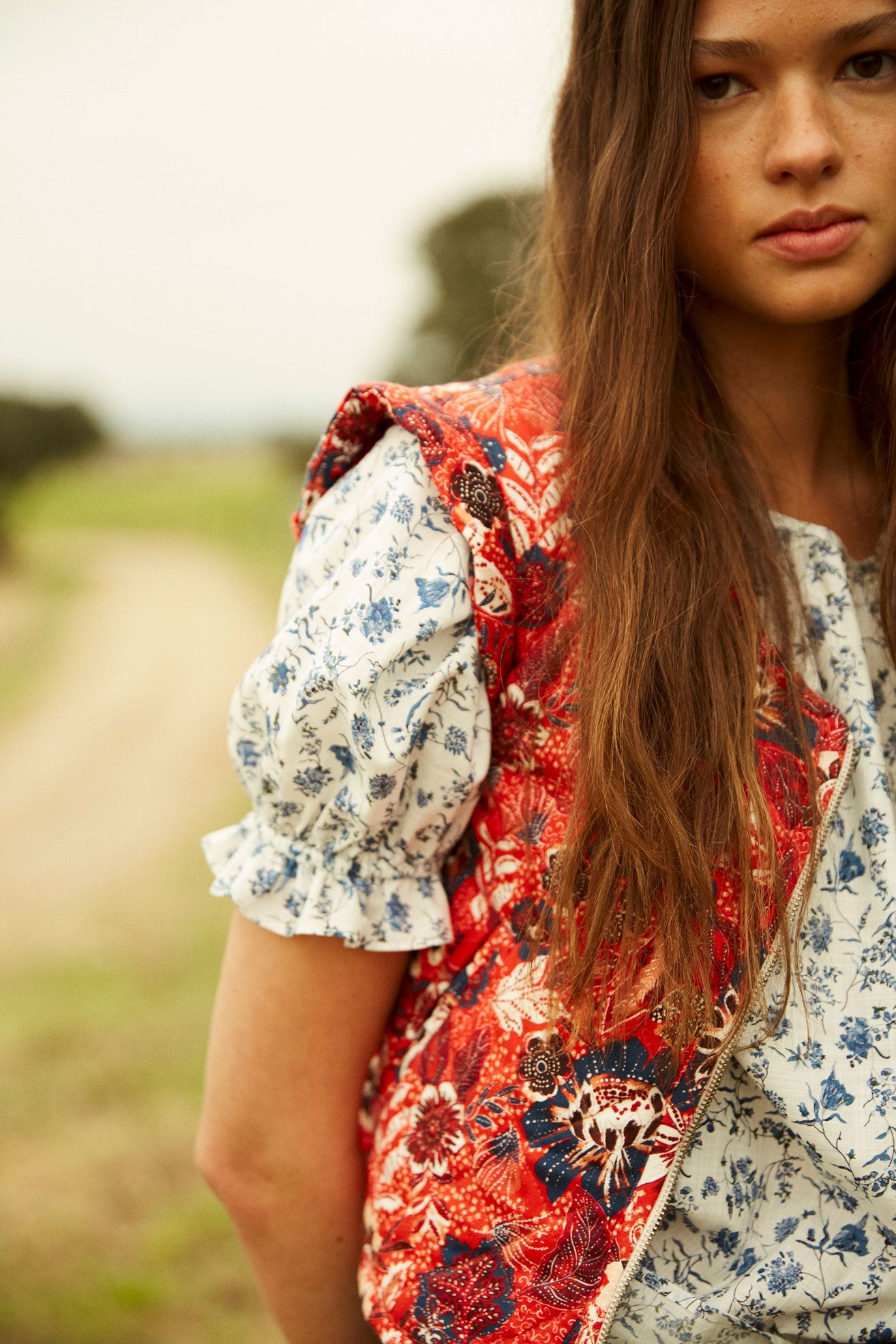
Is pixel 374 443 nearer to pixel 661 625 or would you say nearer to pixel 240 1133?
pixel 661 625

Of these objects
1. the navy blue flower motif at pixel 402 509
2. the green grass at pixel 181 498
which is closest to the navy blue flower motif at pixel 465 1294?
the navy blue flower motif at pixel 402 509

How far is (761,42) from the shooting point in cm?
94

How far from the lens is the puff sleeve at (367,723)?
0.90m

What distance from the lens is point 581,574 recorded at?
3.14 ft

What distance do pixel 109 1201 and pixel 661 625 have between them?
2367mm

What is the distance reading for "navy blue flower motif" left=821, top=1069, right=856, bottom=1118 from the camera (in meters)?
0.92

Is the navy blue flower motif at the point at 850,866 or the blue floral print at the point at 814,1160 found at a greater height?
the navy blue flower motif at the point at 850,866

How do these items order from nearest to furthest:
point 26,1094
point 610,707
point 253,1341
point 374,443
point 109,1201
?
1. point 610,707
2. point 374,443
3. point 253,1341
4. point 109,1201
5. point 26,1094

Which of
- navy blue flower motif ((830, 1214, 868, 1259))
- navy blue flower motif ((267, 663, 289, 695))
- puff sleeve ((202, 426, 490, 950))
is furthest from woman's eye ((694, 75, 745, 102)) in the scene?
navy blue flower motif ((830, 1214, 868, 1259))

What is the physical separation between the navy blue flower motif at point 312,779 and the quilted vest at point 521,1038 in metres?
0.14

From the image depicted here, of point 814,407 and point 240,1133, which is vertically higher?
point 814,407

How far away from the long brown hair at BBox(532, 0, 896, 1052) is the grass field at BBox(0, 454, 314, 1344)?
188 centimetres

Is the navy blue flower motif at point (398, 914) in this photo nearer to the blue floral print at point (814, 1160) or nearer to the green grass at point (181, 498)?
the blue floral print at point (814, 1160)

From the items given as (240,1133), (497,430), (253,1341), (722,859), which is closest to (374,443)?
(497,430)
